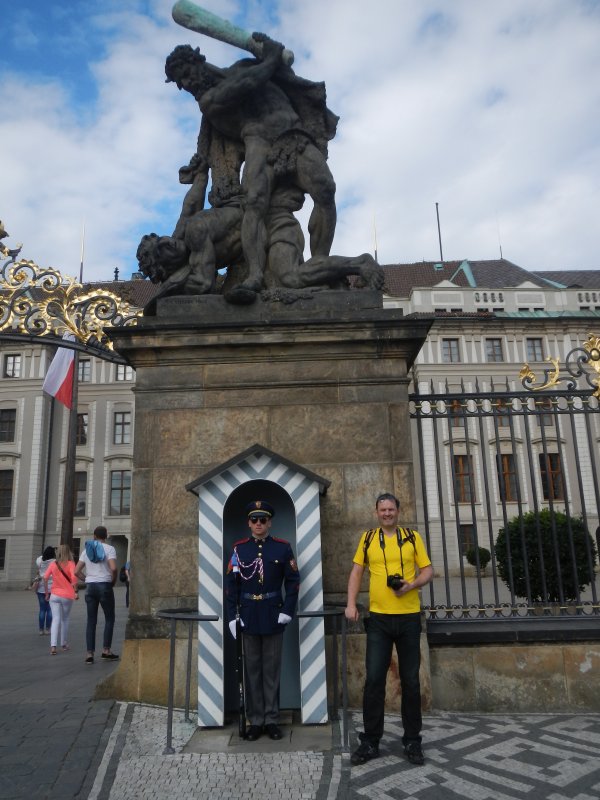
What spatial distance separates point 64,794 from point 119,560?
35458mm

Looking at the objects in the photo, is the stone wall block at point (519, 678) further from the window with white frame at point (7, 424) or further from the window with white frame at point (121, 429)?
the window with white frame at point (7, 424)

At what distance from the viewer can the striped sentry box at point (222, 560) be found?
4898mm

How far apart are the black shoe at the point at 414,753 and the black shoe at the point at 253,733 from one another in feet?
3.47

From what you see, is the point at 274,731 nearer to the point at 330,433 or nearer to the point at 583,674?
the point at 330,433

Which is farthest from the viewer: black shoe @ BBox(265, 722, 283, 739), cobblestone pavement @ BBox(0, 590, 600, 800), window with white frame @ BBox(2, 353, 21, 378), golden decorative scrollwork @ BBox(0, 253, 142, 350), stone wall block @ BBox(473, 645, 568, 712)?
window with white frame @ BBox(2, 353, 21, 378)

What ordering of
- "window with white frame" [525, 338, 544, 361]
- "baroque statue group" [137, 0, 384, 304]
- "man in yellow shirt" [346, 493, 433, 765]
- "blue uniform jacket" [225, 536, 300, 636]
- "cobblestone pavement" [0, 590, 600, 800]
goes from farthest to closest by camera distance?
1. "window with white frame" [525, 338, 544, 361]
2. "baroque statue group" [137, 0, 384, 304]
3. "blue uniform jacket" [225, 536, 300, 636]
4. "man in yellow shirt" [346, 493, 433, 765]
5. "cobblestone pavement" [0, 590, 600, 800]

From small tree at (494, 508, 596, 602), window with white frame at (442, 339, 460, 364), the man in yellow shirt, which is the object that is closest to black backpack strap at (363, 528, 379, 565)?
the man in yellow shirt

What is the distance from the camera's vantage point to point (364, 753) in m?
4.20

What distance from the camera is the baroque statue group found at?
21.3 feet

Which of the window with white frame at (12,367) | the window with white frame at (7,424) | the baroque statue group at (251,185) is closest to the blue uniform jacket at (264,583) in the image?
the baroque statue group at (251,185)

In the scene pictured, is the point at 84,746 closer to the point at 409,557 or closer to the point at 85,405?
the point at 409,557

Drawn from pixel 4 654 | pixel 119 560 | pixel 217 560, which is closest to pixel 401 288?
pixel 119 560

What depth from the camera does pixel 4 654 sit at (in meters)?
9.69

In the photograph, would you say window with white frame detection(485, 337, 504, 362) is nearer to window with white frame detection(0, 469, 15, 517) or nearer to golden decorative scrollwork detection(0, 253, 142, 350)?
window with white frame detection(0, 469, 15, 517)
